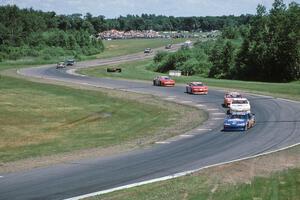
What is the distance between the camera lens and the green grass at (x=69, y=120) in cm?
3572

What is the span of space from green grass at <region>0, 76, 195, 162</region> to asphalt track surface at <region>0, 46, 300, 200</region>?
4.31 meters

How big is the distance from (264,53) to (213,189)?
75952 mm

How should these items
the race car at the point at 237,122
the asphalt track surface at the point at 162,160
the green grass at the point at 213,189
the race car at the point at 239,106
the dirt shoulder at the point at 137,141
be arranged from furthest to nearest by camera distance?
1. the race car at the point at 239,106
2. the race car at the point at 237,122
3. the dirt shoulder at the point at 137,141
4. the asphalt track surface at the point at 162,160
5. the green grass at the point at 213,189

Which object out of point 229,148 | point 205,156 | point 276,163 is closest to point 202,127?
point 229,148

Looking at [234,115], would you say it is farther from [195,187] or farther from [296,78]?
[296,78]

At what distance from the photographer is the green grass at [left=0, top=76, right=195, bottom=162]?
3572 cm

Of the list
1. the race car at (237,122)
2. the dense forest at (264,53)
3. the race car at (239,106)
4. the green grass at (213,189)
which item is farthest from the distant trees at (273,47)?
the green grass at (213,189)

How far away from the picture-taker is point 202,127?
41.9 m

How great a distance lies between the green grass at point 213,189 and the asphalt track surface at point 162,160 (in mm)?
1726

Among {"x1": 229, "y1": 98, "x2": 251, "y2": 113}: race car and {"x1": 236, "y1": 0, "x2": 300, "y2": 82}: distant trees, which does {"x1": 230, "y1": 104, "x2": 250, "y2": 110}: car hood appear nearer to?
{"x1": 229, "y1": 98, "x2": 251, "y2": 113}: race car

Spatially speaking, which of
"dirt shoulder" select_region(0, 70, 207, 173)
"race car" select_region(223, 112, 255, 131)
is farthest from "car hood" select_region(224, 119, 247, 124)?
"dirt shoulder" select_region(0, 70, 207, 173)

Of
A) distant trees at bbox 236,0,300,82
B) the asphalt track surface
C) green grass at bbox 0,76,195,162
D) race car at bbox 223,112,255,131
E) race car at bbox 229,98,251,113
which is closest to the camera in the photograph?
the asphalt track surface

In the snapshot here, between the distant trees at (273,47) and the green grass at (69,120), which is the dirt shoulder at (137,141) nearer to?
the green grass at (69,120)

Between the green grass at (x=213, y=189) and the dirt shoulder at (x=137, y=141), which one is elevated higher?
the green grass at (x=213, y=189)
